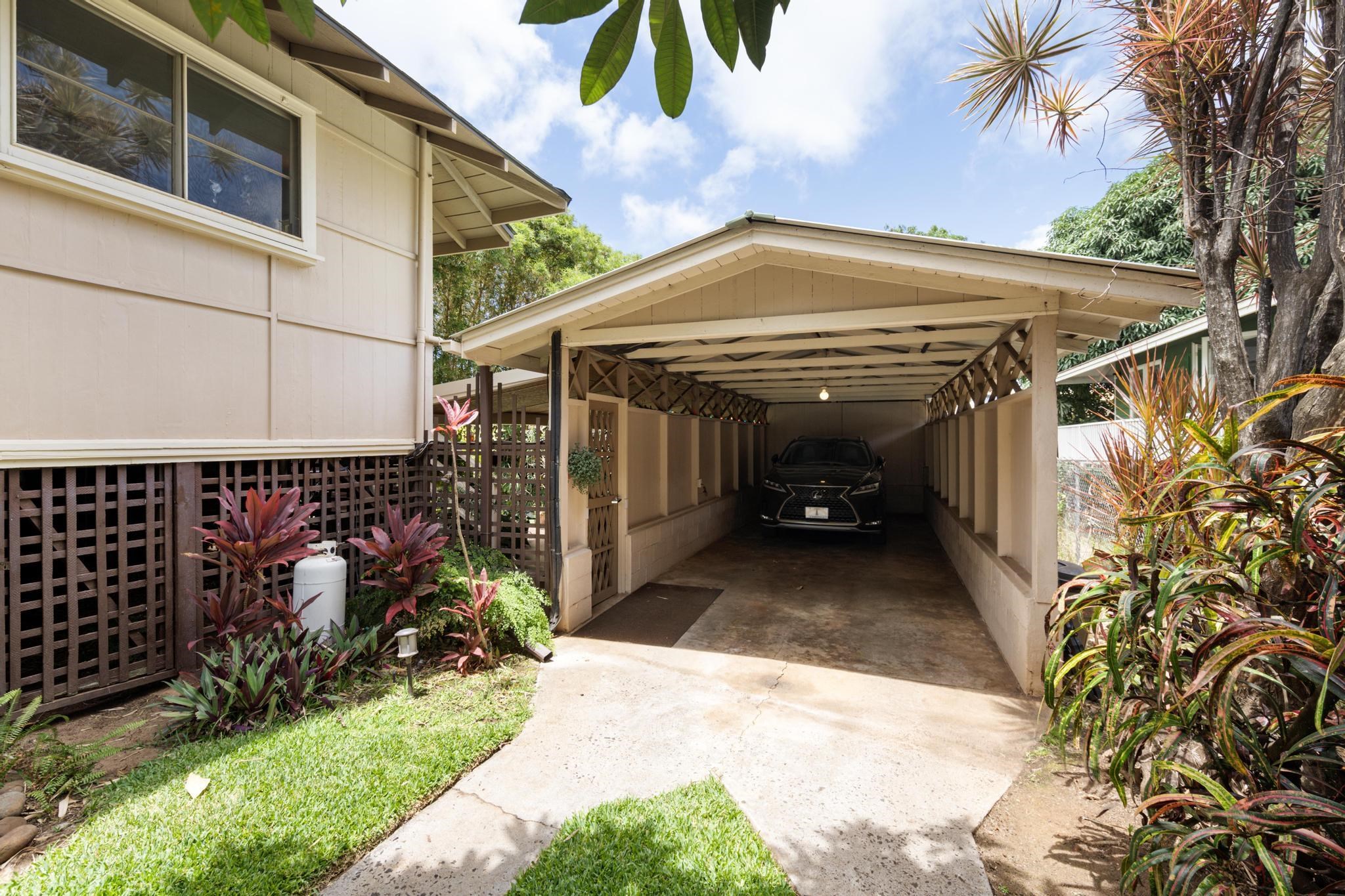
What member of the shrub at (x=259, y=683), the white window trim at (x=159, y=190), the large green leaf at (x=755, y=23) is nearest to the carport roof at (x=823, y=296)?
the white window trim at (x=159, y=190)

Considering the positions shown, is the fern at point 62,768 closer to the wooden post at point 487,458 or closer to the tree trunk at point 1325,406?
the wooden post at point 487,458

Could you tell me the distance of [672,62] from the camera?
5.48 ft

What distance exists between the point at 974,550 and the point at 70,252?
7.65m

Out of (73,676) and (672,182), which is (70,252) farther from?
(672,182)

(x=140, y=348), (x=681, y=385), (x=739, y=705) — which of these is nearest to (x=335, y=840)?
(x=739, y=705)

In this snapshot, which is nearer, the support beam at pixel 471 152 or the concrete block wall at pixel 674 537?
the support beam at pixel 471 152

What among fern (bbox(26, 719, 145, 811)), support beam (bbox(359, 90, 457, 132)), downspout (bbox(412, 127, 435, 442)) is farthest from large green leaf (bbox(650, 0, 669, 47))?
downspout (bbox(412, 127, 435, 442))

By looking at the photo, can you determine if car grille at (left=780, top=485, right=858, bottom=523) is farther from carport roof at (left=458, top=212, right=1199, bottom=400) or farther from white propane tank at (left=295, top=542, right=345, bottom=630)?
white propane tank at (left=295, top=542, right=345, bottom=630)

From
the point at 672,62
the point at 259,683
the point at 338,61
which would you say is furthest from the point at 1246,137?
the point at 338,61

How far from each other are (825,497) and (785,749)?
5654mm

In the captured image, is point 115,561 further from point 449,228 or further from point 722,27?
point 449,228

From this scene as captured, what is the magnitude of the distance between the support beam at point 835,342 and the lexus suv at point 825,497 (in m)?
2.70

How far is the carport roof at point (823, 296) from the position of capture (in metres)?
3.73

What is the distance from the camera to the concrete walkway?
240 centimetres
